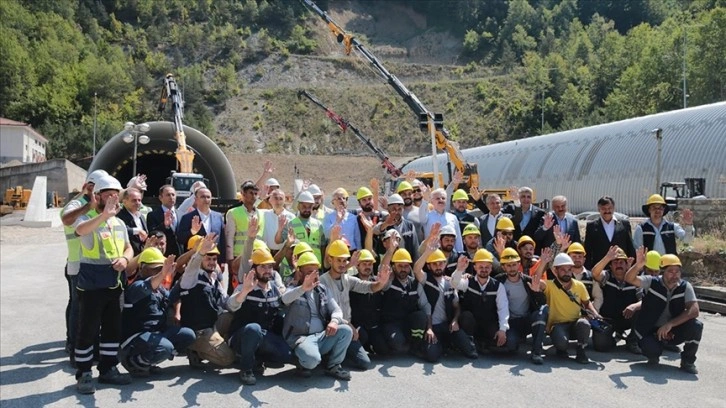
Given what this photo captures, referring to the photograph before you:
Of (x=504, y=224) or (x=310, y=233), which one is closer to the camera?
(x=310, y=233)

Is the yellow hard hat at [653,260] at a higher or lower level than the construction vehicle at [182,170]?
lower

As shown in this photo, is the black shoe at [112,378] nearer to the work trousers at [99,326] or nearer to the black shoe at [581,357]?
the work trousers at [99,326]

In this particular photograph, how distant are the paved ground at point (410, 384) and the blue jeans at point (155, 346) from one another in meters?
0.22

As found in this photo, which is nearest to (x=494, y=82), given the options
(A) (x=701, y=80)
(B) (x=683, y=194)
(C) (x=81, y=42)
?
(A) (x=701, y=80)

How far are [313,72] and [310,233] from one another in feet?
341

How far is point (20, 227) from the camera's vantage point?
2881 centimetres

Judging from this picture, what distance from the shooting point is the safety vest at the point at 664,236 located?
331 inches

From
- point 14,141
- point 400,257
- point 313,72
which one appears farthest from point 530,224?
point 313,72


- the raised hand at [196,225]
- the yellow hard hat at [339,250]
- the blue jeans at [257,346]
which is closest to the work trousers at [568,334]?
the yellow hard hat at [339,250]

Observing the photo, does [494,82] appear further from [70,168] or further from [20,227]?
[20,227]

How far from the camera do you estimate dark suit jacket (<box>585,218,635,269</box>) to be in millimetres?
8516

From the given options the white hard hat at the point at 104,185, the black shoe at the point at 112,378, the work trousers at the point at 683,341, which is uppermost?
the white hard hat at the point at 104,185

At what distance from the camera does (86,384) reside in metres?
6.14

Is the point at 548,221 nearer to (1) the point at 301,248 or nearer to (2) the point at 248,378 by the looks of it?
(1) the point at 301,248
